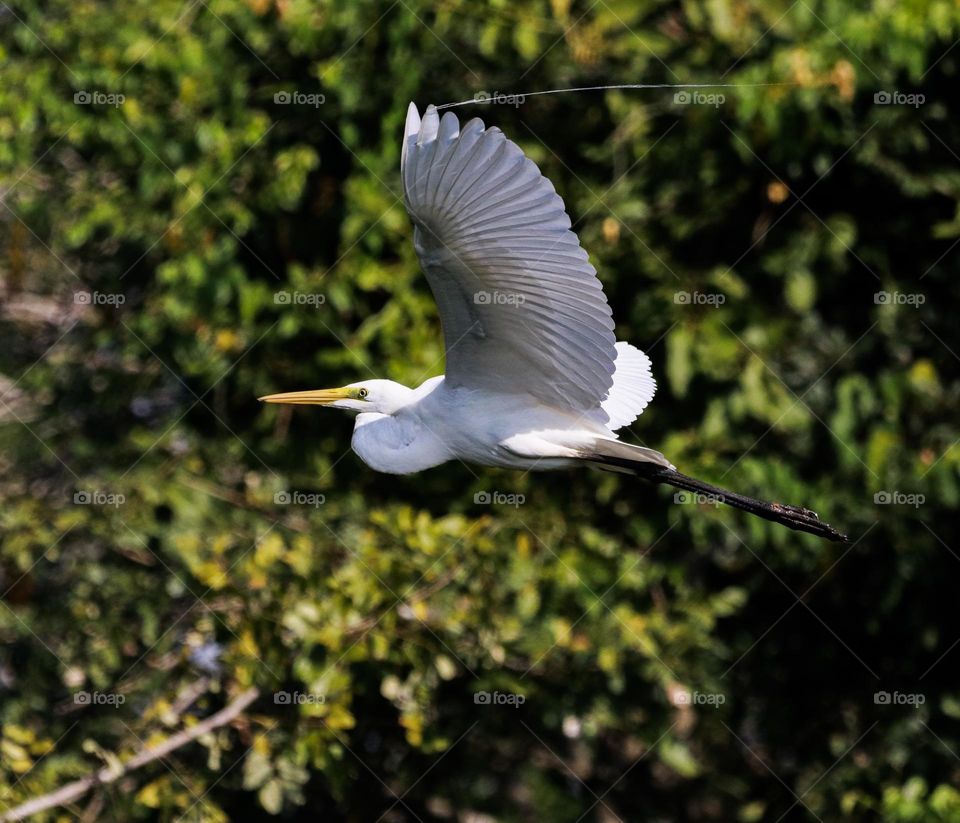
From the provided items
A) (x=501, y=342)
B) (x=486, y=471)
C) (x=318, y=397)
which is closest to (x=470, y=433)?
(x=501, y=342)

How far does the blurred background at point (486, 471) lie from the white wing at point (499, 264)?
1363 mm

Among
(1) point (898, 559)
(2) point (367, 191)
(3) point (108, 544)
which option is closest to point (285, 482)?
(3) point (108, 544)

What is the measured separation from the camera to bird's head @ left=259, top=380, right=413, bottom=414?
335 centimetres

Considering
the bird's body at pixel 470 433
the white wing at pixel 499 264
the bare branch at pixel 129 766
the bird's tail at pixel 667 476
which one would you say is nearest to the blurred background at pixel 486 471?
the bare branch at pixel 129 766

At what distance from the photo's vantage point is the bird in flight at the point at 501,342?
106 inches

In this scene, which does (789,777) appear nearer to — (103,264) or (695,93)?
(695,93)

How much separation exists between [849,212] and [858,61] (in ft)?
1.87

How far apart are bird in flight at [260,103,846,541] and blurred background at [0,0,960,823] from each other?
110 centimetres

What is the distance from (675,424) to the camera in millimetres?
4898

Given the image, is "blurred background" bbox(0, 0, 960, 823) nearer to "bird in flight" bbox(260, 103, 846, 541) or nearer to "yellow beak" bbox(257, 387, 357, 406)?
"yellow beak" bbox(257, 387, 357, 406)

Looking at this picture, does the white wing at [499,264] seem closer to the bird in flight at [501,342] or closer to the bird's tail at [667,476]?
the bird in flight at [501,342]

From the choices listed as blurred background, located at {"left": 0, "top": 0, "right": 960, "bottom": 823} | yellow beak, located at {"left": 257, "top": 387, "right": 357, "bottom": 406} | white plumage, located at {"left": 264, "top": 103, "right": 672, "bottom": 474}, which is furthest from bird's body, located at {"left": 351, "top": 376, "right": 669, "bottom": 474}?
blurred background, located at {"left": 0, "top": 0, "right": 960, "bottom": 823}

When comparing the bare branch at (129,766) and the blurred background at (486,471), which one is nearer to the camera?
the bare branch at (129,766)

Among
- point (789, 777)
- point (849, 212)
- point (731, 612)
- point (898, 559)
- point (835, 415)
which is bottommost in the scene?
point (789, 777)
